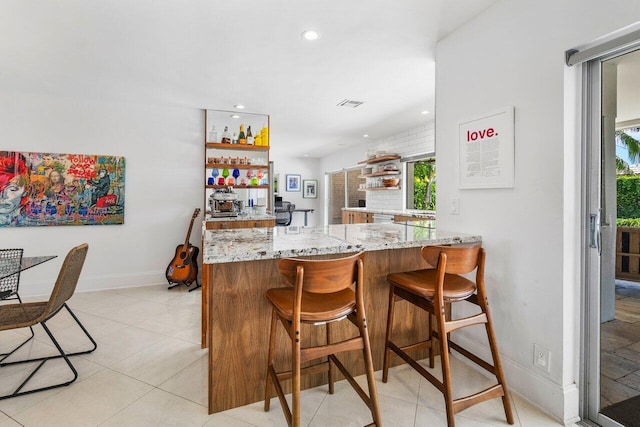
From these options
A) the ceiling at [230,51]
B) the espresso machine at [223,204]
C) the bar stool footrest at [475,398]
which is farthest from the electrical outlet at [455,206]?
the espresso machine at [223,204]

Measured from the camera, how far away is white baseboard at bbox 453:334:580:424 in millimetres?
1684

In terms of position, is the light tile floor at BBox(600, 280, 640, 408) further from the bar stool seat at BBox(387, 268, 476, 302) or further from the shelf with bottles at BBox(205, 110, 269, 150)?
the shelf with bottles at BBox(205, 110, 269, 150)

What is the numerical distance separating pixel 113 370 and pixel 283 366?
123 centimetres

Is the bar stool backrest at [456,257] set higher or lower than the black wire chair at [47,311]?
higher

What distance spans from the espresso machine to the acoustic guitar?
0.34 m

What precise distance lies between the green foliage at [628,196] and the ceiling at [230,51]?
1354mm

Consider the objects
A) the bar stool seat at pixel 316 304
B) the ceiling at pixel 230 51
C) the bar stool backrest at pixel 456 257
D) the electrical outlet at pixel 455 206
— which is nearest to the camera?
the bar stool seat at pixel 316 304

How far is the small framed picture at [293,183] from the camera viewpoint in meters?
9.49

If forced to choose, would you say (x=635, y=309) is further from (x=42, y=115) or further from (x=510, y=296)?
(x=42, y=115)

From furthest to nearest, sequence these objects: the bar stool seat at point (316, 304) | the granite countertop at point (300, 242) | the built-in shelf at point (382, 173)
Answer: the built-in shelf at point (382, 173) → the granite countertop at point (300, 242) → the bar stool seat at point (316, 304)

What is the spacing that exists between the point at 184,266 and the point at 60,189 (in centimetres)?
178

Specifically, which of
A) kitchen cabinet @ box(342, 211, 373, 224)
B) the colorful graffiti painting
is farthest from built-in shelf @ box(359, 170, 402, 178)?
the colorful graffiti painting

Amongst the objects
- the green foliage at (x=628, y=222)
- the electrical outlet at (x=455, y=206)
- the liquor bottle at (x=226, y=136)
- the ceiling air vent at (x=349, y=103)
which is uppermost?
the ceiling air vent at (x=349, y=103)

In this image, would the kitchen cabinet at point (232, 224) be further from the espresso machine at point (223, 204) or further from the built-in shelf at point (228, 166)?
the built-in shelf at point (228, 166)
